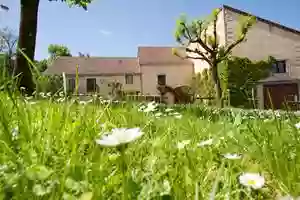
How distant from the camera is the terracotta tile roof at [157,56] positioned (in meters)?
40.4

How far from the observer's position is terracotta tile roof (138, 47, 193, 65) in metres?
40.4

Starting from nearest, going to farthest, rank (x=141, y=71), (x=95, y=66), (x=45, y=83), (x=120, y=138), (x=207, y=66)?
(x=120, y=138), (x=45, y=83), (x=207, y=66), (x=141, y=71), (x=95, y=66)

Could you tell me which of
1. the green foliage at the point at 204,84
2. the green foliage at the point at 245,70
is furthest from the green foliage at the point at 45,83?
the green foliage at the point at 204,84

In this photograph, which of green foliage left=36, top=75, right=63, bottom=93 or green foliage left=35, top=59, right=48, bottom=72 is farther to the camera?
green foliage left=35, top=59, right=48, bottom=72

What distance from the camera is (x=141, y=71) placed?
40688 mm

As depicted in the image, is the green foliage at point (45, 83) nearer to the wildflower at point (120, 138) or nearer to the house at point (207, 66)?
the wildflower at point (120, 138)

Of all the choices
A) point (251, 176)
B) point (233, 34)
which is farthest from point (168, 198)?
point (233, 34)

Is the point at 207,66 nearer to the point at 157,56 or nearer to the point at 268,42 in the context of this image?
the point at 268,42

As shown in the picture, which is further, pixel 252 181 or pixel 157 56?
pixel 157 56

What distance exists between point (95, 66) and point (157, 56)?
26.6ft

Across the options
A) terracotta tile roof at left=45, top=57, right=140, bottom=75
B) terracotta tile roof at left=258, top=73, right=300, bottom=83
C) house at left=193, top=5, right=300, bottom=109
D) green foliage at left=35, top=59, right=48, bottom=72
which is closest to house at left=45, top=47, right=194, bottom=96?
terracotta tile roof at left=45, top=57, right=140, bottom=75

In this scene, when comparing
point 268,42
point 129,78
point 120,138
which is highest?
point 268,42

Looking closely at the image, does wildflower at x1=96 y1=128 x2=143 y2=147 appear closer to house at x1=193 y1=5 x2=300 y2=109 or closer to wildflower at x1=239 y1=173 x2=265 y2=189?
wildflower at x1=239 y1=173 x2=265 y2=189

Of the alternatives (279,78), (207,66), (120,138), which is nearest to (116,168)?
(120,138)
